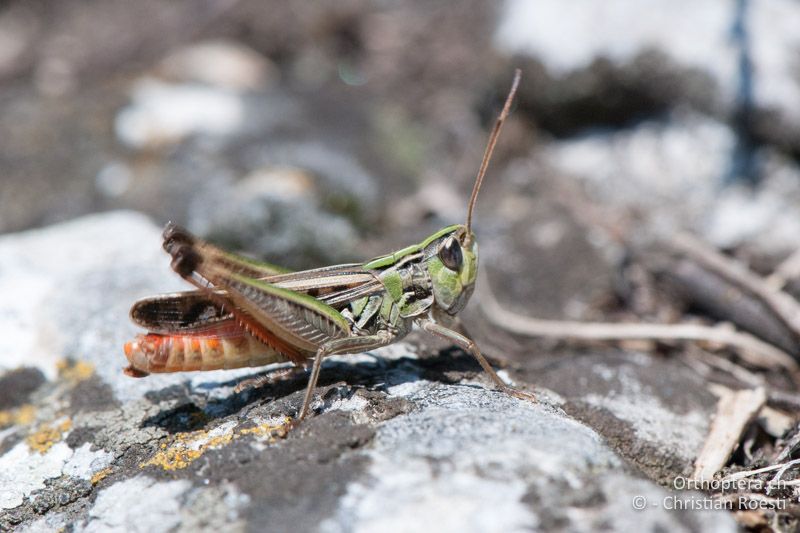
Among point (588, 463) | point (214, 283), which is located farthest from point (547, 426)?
point (214, 283)

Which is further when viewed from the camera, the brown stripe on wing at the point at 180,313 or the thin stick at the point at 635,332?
the thin stick at the point at 635,332

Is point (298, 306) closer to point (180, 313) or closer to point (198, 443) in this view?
point (180, 313)

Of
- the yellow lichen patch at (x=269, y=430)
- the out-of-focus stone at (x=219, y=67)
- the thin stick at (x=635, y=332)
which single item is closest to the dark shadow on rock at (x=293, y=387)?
the yellow lichen patch at (x=269, y=430)

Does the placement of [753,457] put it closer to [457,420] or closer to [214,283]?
[457,420]

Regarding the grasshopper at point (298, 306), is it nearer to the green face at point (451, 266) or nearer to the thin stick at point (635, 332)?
the green face at point (451, 266)

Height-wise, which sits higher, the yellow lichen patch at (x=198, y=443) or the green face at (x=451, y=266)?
the green face at (x=451, y=266)
